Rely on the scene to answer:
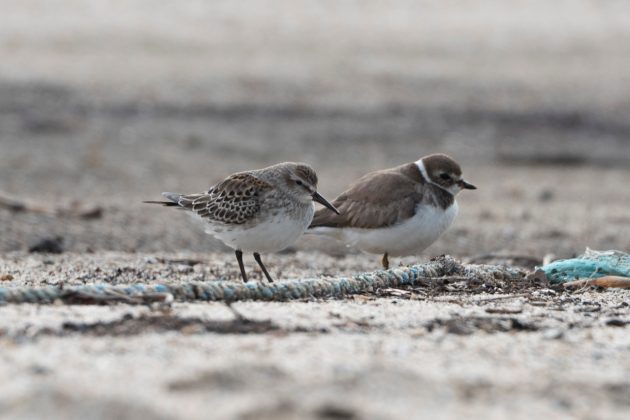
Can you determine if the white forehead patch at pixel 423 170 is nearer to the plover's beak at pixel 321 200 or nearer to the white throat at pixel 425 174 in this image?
the white throat at pixel 425 174

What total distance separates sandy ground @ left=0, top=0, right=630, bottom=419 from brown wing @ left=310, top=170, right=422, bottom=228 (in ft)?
1.18

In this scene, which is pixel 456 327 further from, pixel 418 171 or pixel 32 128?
pixel 32 128

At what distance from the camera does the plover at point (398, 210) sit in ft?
24.9

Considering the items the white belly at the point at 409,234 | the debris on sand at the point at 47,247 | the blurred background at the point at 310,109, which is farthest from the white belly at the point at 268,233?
the blurred background at the point at 310,109

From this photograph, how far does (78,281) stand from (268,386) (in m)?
3.02

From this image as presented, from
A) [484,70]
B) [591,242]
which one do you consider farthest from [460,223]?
[484,70]

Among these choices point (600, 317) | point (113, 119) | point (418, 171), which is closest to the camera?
point (600, 317)

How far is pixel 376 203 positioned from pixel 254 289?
240cm

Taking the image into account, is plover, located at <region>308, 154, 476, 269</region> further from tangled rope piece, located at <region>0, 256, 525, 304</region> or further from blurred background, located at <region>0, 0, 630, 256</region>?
blurred background, located at <region>0, 0, 630, 256</region>

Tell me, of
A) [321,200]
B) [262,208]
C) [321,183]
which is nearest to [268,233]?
[262,208]

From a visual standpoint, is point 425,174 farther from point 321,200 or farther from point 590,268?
point 590,268

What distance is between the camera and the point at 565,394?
3.86 meters

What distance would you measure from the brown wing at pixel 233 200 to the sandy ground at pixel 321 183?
16.8 inches

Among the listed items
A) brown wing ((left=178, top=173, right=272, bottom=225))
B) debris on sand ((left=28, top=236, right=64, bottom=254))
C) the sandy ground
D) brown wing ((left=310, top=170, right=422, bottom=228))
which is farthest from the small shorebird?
debris on sand ((left=28, top=236, right=64, bottom=254))
